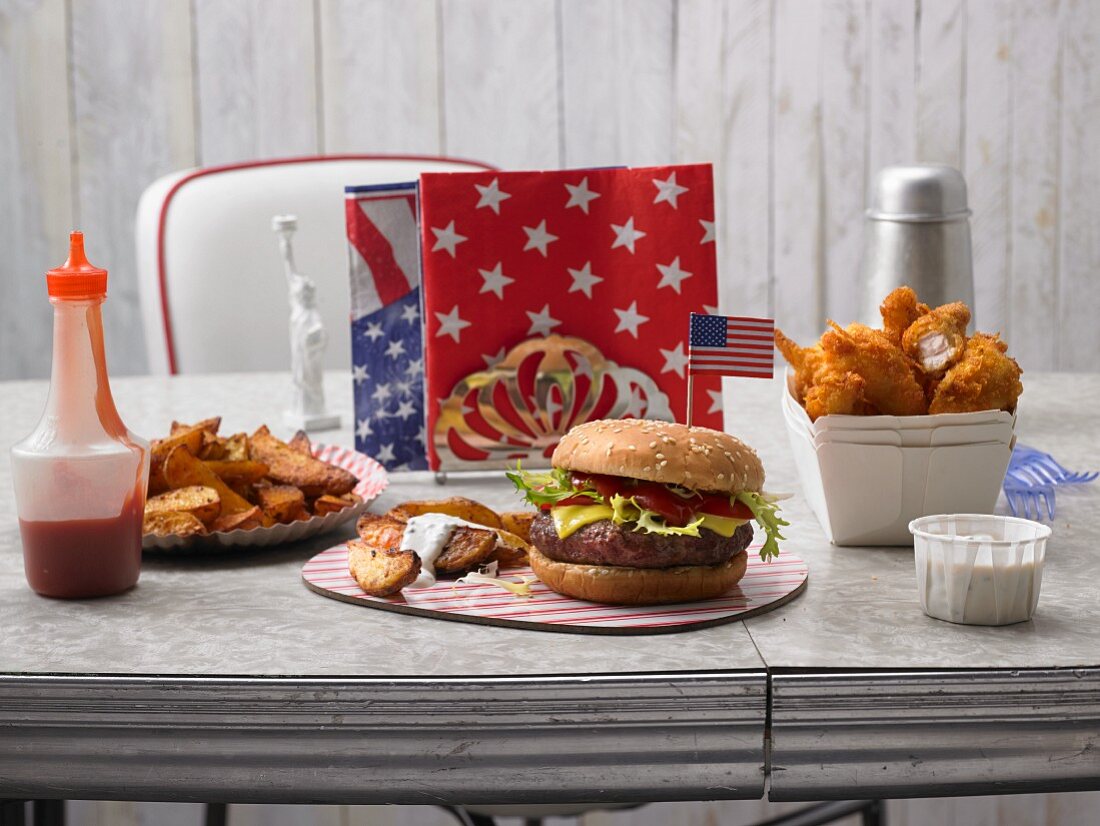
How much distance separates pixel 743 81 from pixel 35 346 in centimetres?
187

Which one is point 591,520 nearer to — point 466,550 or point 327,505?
point 466,550

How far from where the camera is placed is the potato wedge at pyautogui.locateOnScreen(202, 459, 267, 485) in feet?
4.04

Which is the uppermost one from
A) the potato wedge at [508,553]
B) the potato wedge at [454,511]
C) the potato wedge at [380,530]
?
the potato wedge at [454,511]

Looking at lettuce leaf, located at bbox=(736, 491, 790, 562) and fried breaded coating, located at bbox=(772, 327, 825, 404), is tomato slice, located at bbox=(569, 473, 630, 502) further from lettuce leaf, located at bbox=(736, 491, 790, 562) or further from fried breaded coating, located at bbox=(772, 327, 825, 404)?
fried breaded coating, located at bbox=(772, 327, 825, 404)

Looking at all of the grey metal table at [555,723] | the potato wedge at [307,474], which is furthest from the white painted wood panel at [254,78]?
the grey metal table at [555,723]

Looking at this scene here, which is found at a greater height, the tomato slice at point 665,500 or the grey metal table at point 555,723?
the tomato slice at point 665,500

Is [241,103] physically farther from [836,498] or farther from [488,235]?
[836,498]

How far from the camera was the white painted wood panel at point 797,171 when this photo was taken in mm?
3145

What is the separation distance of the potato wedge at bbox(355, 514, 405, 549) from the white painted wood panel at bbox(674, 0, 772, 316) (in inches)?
84.5

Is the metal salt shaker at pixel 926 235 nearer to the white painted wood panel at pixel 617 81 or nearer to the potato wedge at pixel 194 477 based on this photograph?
the potato wedge at pixel 194 477

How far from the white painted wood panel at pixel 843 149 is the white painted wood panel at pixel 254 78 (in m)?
1.26

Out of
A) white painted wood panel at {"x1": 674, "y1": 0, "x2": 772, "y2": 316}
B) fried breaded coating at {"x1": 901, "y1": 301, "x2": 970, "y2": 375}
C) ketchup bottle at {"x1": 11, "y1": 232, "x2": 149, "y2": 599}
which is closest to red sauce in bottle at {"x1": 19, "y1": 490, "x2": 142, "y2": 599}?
ketchup bottle at {"x1": 11, "y1": 232, "x2": 149, "y2": 599}

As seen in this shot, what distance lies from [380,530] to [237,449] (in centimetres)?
20

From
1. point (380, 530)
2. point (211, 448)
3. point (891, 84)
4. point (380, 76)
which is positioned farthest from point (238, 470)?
point (891, 84)
